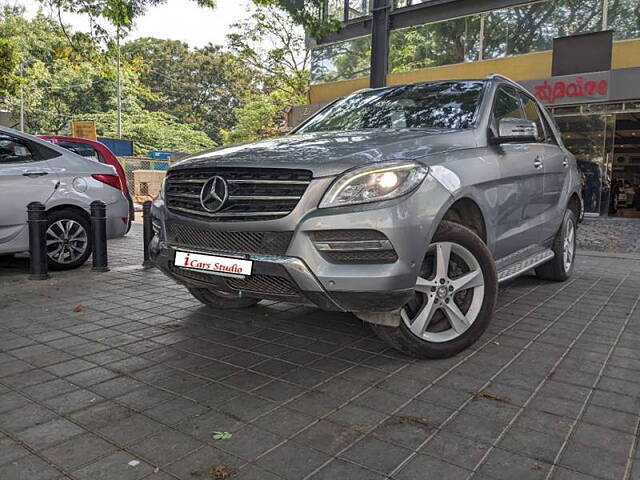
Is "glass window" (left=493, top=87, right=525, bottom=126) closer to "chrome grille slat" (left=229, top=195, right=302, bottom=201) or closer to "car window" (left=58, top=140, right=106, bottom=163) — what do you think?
A: "chrome grille slat" (left=229, top=195, right=302, bottom=201)

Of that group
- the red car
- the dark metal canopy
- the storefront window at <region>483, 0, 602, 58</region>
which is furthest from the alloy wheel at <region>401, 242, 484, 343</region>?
the storefront window at <region>483, 0, 602, 58</region>

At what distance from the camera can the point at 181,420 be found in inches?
104

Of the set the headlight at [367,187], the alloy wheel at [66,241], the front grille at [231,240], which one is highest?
the headlight at [367,187]

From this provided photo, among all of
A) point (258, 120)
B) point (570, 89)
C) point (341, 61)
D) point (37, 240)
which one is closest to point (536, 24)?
point (570, 89)

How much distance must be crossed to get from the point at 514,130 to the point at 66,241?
5023 millimetres

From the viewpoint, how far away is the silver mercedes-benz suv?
2.93 meters

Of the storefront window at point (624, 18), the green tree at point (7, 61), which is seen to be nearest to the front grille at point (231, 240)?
the storefront window at point (624, 18)

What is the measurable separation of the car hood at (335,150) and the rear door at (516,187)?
539 millimetres

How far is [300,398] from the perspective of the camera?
9.46 ft

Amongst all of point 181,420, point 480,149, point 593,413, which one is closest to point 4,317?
point 181,420

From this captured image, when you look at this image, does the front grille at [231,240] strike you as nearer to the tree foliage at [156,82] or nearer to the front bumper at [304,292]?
the front bumper at [304,292]

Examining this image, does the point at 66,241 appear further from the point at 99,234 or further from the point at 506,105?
the point at 506,105

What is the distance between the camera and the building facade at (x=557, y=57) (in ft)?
44.7

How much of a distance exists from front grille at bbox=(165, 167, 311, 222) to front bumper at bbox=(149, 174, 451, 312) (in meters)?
0.06
